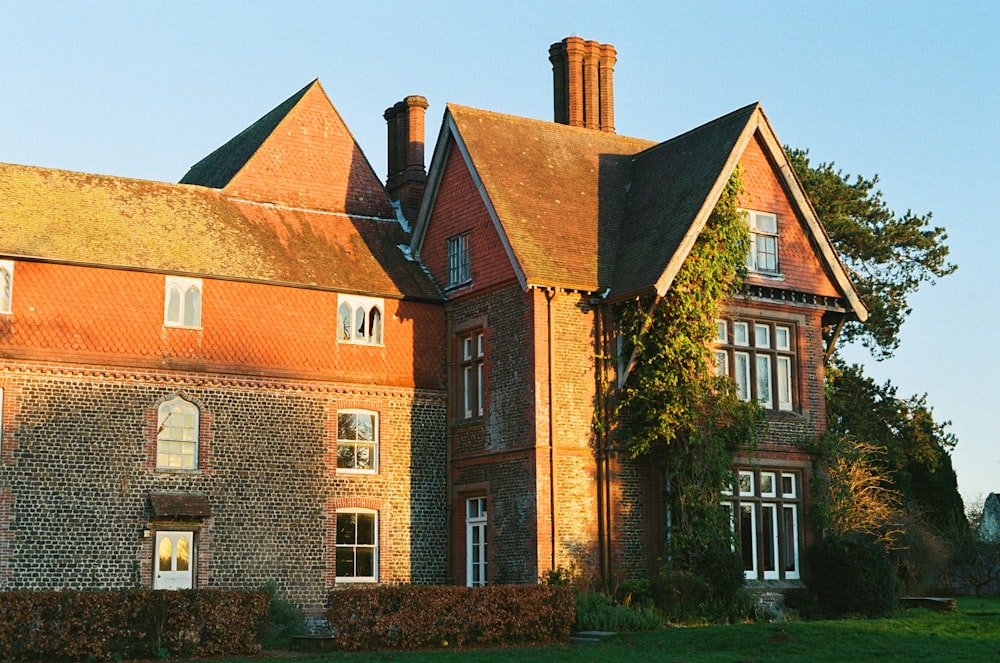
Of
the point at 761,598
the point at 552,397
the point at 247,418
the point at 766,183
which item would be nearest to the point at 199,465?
the point at 247,418

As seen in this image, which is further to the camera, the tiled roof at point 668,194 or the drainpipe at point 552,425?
the tiled roof at point 668,194

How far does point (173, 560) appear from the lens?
2677 centimetres

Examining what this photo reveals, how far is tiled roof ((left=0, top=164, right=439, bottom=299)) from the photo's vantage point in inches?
1077

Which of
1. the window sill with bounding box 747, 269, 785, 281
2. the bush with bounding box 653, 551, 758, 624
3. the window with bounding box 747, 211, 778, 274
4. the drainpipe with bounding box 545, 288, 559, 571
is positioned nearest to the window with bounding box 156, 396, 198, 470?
the drainpipe with bounding box 545, 288, 559, 571

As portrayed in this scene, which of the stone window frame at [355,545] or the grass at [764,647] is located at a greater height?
the stone window frame at [355,545]

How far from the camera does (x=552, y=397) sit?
1072 inches

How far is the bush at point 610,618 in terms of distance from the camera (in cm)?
2395

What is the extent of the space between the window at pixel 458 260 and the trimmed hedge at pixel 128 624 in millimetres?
11392

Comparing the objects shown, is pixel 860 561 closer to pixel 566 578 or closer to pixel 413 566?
pixel 566 578

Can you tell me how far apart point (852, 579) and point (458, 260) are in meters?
11.4

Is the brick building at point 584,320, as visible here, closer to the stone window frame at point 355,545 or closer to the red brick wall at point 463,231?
the red brick wall at point 463,231

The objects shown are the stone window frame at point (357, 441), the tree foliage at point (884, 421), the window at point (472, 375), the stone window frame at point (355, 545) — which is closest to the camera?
the stone window frame at point (355, 545)

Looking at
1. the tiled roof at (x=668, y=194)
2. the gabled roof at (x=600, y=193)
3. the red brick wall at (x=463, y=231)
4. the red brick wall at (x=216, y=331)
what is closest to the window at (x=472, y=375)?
the red brick wall at (x=216, y=331)

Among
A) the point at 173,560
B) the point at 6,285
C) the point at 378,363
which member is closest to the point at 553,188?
the point at 378,363
